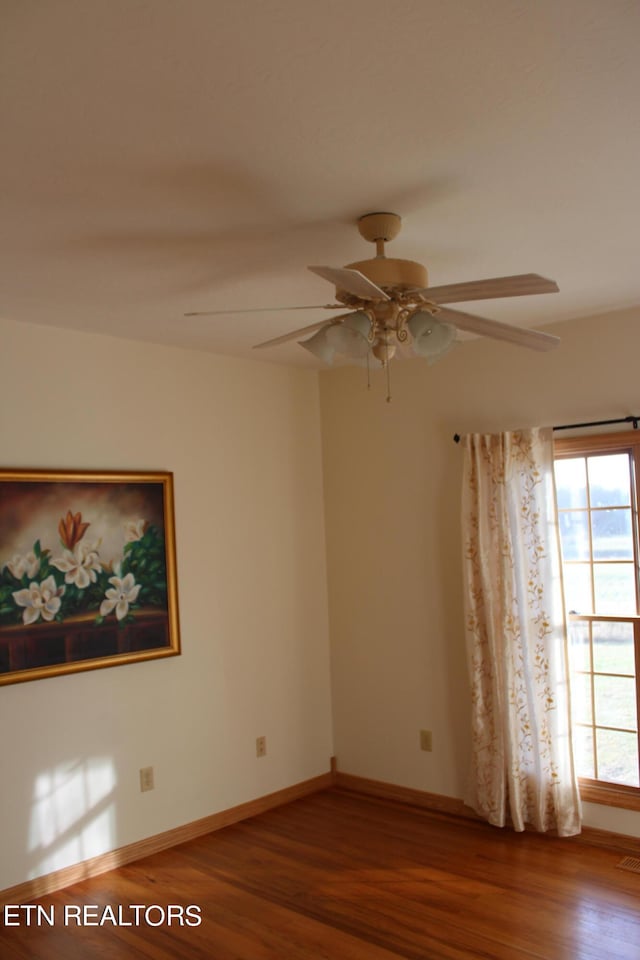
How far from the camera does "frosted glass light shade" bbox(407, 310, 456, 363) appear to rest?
7.88 ft

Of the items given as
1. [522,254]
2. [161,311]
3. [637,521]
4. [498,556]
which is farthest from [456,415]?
[161,311]

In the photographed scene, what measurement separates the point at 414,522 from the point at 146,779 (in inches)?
79.9

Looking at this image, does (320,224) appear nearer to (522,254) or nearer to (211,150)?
(211,150)

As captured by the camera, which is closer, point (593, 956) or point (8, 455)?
point (593, 956)

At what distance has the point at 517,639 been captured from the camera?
4027mm

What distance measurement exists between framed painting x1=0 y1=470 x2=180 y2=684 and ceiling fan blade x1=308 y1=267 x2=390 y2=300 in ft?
6.83

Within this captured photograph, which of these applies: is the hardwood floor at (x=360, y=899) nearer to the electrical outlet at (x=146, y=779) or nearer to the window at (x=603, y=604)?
the electrical outlet at (x=146, y=779)

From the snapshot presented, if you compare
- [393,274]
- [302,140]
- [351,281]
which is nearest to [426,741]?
[393,274]

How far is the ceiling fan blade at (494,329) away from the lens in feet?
8.08

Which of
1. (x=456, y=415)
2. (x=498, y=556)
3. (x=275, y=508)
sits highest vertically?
(x=456, y=415)

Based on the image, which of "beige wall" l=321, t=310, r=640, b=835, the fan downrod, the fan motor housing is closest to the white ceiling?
the fan downrod

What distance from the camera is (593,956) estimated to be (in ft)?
9.34

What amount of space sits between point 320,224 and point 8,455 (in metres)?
1.87

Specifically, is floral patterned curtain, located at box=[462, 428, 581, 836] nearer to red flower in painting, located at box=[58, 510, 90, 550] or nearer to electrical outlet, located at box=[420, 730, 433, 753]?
electrical outlet, located at box=[420, 730, 433, 753]
